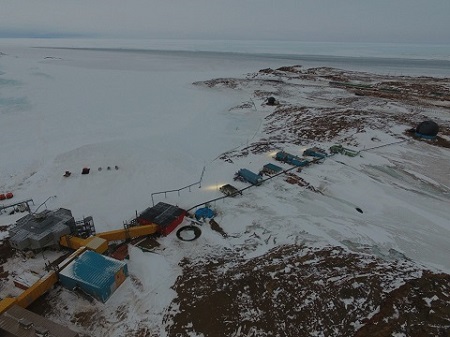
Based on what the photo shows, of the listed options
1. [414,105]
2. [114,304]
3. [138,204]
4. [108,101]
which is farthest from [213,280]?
[414,105]

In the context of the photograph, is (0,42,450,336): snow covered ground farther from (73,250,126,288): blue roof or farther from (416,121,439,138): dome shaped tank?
(416,121,439,138): dome shaped tank

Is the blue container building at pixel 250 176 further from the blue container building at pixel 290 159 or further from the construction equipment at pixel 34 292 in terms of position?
the construction equipment at pixel 34 292

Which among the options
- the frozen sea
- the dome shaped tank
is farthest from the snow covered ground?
the dome shaped tank

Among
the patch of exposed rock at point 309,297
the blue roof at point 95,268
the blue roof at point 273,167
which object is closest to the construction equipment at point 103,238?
the blue roof at point 95,268

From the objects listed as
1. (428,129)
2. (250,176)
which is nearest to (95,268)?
(250,176)

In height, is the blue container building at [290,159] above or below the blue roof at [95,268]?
below

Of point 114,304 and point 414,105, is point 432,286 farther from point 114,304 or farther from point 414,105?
point 414,105
